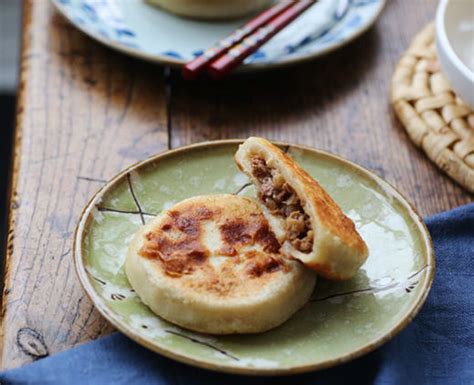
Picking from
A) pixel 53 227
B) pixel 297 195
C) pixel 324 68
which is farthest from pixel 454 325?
pixel 324 68

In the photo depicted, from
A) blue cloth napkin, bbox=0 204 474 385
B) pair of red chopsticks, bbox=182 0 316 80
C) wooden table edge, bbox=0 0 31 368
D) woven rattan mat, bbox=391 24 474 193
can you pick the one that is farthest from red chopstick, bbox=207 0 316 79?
blue cloth napkin, bbox=0 204 474 385

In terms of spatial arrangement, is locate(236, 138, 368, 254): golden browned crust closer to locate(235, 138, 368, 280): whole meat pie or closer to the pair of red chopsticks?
locate(235, 138, 368, 280): whole meat pie

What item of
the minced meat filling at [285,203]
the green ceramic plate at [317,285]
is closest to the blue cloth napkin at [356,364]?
the green ceramic plate at [317,285]

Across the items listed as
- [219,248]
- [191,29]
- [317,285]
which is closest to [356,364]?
[317,285]

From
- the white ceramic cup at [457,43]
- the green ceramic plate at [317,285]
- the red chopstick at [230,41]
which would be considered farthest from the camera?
the red chopstick at [230,41]

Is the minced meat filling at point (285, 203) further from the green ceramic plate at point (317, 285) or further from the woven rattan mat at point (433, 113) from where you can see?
the woven rattan mat at point (433, 113)

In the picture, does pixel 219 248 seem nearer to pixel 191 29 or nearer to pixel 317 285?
pixel 317 285
